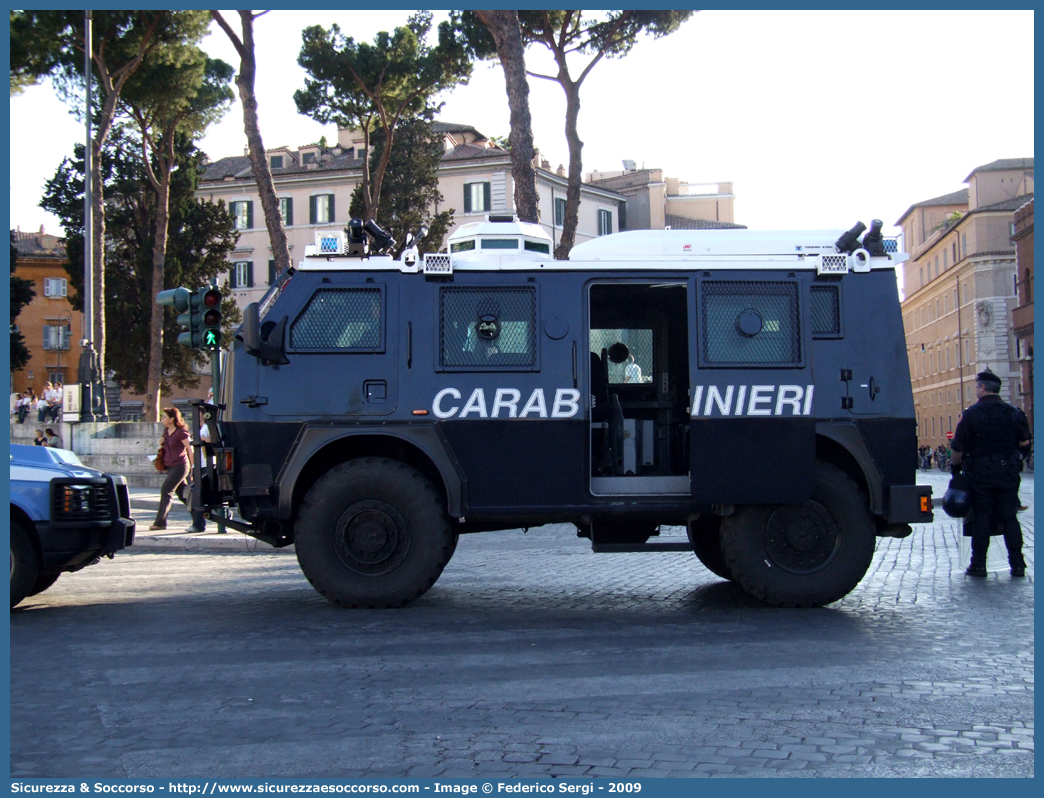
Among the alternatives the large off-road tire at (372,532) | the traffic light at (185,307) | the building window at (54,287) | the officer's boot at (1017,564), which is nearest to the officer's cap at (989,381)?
the officer's boot at (1017,564)

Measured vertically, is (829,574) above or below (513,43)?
below

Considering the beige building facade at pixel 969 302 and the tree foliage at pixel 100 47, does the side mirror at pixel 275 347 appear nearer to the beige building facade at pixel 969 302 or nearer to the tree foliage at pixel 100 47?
the tree foliage at pixel 100 47

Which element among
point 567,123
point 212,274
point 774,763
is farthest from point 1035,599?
point 212,274

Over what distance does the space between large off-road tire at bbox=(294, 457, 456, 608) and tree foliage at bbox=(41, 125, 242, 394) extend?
36680 millimetres

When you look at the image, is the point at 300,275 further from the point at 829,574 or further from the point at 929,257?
the point at 929,257

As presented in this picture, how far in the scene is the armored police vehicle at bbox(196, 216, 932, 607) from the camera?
8.12 metres

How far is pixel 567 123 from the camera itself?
73.9ft

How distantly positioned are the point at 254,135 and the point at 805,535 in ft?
53.4

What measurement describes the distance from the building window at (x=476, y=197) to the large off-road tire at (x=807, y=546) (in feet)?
171

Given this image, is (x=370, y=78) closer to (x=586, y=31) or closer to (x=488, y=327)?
(x=586, y=31)

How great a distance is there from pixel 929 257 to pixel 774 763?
91.5 m

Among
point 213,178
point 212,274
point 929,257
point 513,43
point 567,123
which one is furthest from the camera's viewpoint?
point 929,257

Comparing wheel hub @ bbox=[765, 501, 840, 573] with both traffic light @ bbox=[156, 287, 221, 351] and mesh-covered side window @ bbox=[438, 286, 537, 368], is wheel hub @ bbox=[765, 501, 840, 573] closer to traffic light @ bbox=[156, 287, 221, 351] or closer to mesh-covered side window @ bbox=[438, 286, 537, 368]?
mesh-covered side window @ bbox=[438, 286, 537, 368]

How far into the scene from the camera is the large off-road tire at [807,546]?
823cm
